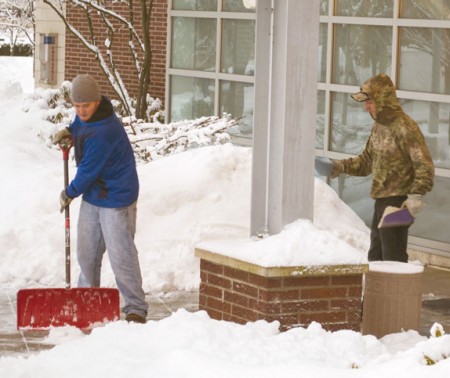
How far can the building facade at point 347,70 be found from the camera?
1282cm

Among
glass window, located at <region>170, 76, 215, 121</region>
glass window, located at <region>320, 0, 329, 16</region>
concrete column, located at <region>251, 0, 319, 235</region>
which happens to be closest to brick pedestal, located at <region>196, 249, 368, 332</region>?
concrete column, located at <region>251, 0, 319, 235</region>

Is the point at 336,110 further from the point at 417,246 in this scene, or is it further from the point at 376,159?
the point at 376,159

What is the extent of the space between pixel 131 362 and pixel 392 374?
1.61m

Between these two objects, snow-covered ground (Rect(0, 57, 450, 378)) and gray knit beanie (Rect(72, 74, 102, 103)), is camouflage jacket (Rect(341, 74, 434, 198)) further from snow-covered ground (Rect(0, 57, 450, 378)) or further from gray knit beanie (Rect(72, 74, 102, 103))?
gray knit beanie (Rect(72, 74, 102, 103))

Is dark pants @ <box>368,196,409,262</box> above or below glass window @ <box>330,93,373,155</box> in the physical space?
below

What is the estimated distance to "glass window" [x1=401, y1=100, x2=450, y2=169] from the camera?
12.7 meters

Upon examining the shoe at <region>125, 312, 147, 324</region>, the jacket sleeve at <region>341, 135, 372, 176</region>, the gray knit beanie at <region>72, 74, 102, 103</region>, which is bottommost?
the shoe at <region>125, 312, 147, 324</region>

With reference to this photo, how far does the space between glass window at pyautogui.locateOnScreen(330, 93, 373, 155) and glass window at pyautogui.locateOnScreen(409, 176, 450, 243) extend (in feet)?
4.00

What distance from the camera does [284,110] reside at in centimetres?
852

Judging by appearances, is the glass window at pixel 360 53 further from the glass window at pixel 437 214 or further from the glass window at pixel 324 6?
the glass window at pixel 437 214

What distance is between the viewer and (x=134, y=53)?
18.8 metres

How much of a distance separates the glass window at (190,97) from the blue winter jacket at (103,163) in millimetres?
6929

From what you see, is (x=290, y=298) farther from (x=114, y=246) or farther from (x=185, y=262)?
(x=185, y=262)

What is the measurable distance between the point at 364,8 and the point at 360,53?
47cm
